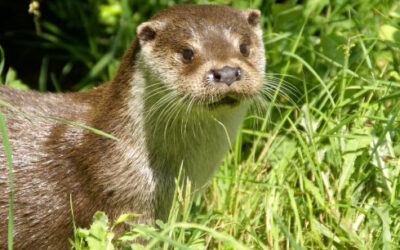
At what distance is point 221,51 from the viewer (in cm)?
261

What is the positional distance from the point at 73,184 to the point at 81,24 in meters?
2.18

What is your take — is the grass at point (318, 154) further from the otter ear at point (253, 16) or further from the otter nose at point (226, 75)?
the otter nose at point (226, 75)

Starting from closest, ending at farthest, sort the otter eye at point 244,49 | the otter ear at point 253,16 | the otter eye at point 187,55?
the otter eye at point 187,55 → the otter eye at point 244,49 → the otter ear at point 253,16

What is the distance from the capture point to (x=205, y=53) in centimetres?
261

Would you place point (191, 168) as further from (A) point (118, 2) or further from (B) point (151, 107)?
(A) point (118, 2)

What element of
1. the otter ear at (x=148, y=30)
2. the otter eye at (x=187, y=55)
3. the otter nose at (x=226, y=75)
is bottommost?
Answer: the otter nose at (x=226, y=75)

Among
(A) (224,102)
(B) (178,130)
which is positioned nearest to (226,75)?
(A) (224,102)

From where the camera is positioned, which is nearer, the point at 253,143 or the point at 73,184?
the point at 73,184

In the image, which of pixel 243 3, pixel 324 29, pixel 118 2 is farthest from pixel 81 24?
pixel 324 29

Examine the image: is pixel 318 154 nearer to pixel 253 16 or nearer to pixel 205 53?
pixel 253 16

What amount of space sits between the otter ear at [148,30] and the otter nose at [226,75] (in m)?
0.42

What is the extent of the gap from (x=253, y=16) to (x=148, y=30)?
0.48 m

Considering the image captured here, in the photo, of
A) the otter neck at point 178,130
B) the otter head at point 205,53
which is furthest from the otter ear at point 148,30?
the otter neck at point 178,130

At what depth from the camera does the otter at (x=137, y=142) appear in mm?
2719
